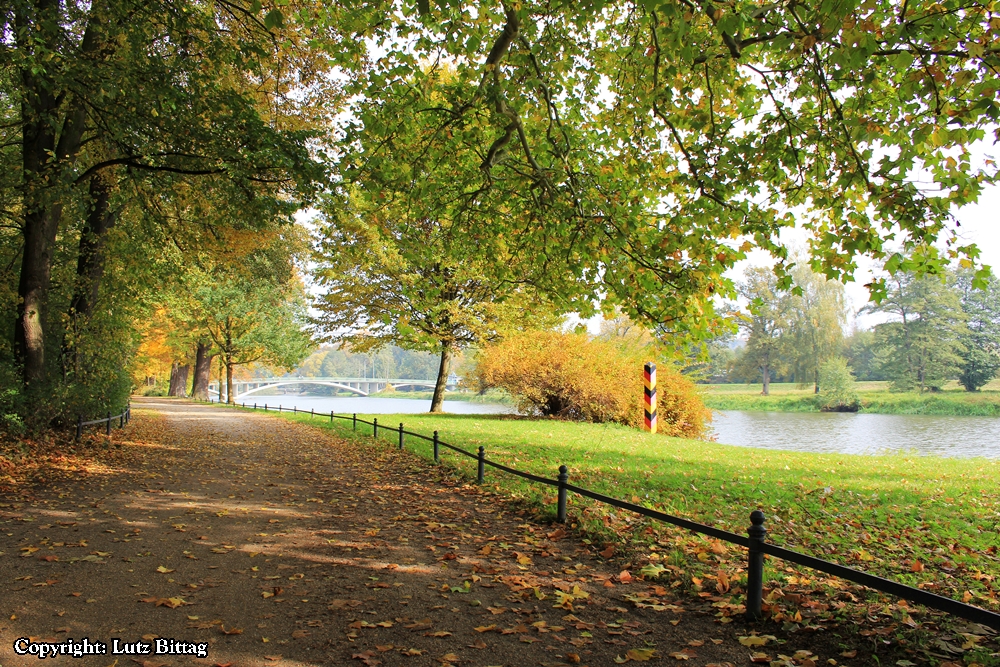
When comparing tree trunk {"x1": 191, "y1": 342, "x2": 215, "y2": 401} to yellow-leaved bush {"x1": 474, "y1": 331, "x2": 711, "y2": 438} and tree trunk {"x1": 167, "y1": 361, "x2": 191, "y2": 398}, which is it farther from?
yellow-leaved bush {"x1": 474, "y1": 331, "x2": 711, "y2": 438}

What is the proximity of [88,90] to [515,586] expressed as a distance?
9.21 m

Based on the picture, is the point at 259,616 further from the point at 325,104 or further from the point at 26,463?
the point at 325,104

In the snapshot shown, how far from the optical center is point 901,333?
32781 millimetres

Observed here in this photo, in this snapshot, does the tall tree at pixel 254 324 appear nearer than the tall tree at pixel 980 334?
No

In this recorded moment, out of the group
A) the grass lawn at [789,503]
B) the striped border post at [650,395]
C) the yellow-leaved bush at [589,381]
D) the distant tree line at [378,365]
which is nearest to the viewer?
the grass lawn at [789,503]

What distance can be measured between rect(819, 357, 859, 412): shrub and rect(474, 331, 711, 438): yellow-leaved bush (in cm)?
1778

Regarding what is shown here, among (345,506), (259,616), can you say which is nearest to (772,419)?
(345,506)

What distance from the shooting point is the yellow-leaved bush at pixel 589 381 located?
2186cm

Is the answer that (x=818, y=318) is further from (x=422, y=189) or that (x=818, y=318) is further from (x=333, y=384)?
(x=333, y=384)

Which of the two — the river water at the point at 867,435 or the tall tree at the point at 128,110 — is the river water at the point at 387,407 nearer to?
the river water at the point at 867,435

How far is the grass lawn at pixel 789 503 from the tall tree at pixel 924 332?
69.1 ft

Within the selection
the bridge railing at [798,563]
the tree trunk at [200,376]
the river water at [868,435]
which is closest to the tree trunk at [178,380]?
the tree trunk at [200,376]

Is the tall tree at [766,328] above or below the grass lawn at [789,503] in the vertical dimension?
above

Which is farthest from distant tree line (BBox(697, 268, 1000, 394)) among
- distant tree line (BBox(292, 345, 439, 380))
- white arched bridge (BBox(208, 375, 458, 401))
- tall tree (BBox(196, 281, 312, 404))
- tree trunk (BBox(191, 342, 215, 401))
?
distant tree line (BBox(292, 345, 439, 380))
